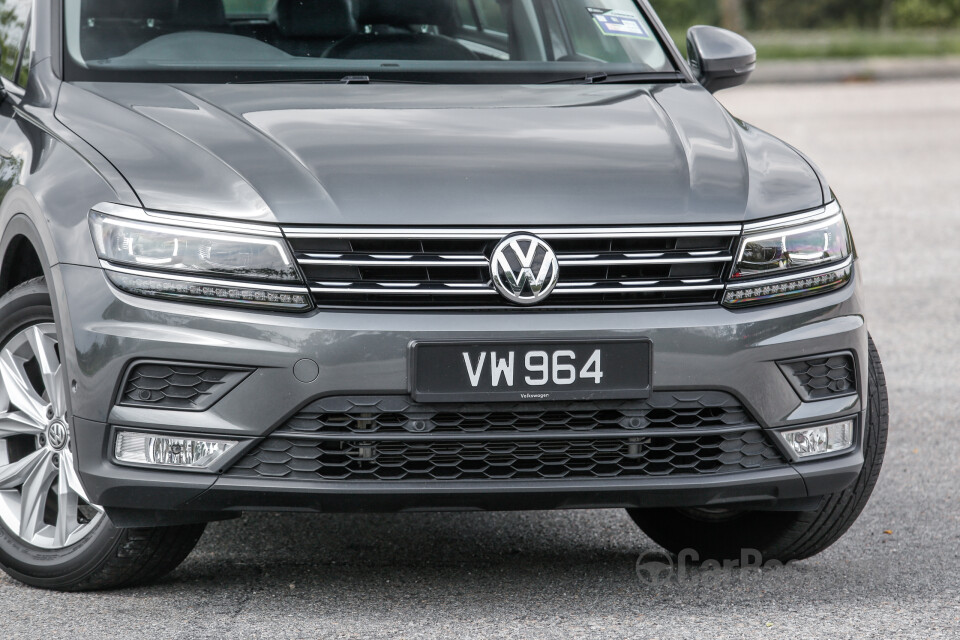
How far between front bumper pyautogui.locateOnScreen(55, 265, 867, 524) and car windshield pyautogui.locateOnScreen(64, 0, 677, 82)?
1081mm

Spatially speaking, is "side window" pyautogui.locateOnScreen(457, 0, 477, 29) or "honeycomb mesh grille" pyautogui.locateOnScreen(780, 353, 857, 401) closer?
"honeycomb mesh grille" pyautogui.locateOnScreen(780, 353, 857, 401)

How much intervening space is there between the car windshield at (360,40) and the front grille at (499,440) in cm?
127

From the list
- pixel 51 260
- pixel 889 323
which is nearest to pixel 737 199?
pixel 51 260

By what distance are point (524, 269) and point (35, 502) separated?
1457 mm

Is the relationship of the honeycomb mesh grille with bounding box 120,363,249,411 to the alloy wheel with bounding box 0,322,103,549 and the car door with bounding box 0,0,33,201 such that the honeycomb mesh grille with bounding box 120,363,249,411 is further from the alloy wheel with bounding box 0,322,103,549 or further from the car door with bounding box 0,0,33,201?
the car door with bounding box 0,0,33,201

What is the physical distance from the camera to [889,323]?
7.36 m

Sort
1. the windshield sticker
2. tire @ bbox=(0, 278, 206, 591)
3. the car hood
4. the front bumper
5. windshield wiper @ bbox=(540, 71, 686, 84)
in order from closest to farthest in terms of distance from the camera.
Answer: the front bumper
the car hood
tire @ bbox=(0, 278, 206, 591)
windshield wiper @ bbox=(540, 71, 686, 84)
the windshield sticker

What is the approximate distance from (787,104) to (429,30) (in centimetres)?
1288

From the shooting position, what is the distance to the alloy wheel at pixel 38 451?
376cm

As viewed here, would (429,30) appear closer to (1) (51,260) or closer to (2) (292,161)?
(2) (292,161)

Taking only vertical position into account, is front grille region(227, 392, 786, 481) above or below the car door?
below

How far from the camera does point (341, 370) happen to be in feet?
10.9

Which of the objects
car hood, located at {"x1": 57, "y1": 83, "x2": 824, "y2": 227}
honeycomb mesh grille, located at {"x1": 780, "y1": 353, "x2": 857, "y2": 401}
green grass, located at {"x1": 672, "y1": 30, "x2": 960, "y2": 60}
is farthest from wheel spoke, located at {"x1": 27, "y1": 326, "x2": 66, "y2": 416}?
green grass, located at {"x1": 672, "y1": 30, "x2": 960, "y2": 60}

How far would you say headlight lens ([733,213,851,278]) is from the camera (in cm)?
355
